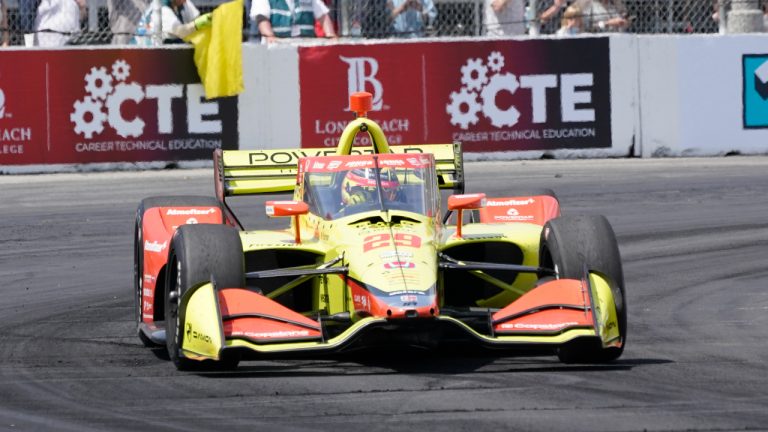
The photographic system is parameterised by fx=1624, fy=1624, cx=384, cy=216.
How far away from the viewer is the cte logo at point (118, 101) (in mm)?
18031

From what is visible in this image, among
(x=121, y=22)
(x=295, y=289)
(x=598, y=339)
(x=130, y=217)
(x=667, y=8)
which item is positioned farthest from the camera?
(x=667, y=8)

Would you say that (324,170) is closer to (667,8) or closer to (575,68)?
(575,68)

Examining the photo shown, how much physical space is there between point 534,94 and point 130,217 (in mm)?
5861

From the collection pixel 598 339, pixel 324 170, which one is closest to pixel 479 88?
pixel 324 170

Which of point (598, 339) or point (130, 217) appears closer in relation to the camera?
point (598, 339)

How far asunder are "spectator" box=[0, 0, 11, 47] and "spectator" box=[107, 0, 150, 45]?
116 centimetres

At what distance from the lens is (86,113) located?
1802 centimetres

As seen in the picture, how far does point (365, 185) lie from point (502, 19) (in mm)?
11140

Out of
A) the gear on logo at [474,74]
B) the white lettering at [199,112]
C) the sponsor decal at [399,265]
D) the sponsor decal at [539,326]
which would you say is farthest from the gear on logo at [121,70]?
the sponsor decal at [539,326]

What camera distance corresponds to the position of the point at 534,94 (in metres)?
19.0

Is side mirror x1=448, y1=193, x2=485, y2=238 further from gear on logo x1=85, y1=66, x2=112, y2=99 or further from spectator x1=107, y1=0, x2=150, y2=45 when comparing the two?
spectator x1=107, y1=0, x2=150, y2=45

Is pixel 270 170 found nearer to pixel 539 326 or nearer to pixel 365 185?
pixel 365 185

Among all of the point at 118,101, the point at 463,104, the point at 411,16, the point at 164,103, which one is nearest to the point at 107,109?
the point at 118,101

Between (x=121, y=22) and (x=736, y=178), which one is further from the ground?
(x=121, y=22)
